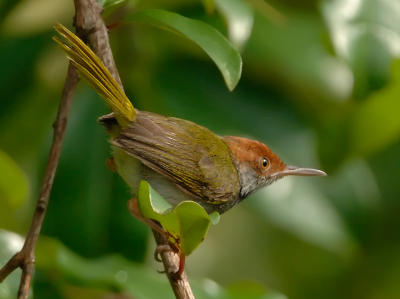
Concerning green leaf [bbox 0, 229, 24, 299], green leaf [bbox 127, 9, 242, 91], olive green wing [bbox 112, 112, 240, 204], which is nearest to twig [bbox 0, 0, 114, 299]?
green leaf [bbox 127, 9, 242, 91]

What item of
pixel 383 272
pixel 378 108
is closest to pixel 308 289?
pixel 383 272

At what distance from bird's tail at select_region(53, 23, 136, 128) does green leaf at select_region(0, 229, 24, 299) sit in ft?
2.21

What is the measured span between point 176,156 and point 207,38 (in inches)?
30.8

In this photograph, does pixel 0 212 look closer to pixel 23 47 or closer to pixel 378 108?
pixel 23 47

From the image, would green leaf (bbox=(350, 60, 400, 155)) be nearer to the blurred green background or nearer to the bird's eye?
the blurred green background

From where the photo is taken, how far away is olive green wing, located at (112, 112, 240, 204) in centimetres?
316

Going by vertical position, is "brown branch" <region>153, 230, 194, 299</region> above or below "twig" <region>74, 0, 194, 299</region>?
below

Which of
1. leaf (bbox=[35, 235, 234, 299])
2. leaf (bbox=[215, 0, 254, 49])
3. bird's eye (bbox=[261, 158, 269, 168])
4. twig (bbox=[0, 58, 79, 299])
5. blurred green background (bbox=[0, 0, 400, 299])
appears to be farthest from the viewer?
blurred green background (bbox=[0, 0, 400, 299])

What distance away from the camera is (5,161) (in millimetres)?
3125

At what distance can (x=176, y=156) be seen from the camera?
3.32 m

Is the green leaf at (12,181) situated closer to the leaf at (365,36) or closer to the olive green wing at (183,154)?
the olive green wing at (183,154)

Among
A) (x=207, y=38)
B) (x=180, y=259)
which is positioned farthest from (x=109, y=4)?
(x=180, y=259)

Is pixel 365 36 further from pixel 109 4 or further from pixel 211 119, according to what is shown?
pixel 211 119

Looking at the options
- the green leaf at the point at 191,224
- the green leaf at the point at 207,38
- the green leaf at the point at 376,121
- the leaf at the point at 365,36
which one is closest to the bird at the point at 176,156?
the green leaf at the point at 207,38
